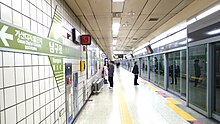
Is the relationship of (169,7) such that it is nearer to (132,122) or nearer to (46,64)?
(132,122)

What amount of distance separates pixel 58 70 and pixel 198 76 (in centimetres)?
416

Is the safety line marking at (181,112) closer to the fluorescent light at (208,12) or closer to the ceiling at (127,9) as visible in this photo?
the fluorescent light at (208,12)

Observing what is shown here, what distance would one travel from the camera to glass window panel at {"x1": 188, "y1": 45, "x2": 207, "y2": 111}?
4473 millimetres

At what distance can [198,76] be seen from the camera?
4793mm

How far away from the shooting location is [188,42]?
5.05 meters

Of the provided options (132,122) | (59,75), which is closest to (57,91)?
(59,75)

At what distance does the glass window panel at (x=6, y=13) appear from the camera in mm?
1443

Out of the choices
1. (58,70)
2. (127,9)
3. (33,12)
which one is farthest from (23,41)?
(127,9)

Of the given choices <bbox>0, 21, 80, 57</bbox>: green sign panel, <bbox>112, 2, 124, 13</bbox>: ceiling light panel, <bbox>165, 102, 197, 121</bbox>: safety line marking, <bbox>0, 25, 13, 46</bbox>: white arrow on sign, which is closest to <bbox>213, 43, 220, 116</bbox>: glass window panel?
<bbox>165, 102, 197, 121</bbox>: safety line marking

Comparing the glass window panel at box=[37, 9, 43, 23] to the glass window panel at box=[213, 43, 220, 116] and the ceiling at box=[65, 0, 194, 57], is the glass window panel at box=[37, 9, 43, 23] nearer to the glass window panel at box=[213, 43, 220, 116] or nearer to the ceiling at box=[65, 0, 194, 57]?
the ceiling at box=[65, 0, 194, 57]

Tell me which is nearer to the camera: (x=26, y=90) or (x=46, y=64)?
(x=26, y=90)

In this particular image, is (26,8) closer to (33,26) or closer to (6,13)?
(33,26)

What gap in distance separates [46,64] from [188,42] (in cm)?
447

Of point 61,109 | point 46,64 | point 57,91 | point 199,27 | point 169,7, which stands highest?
point 169,7
